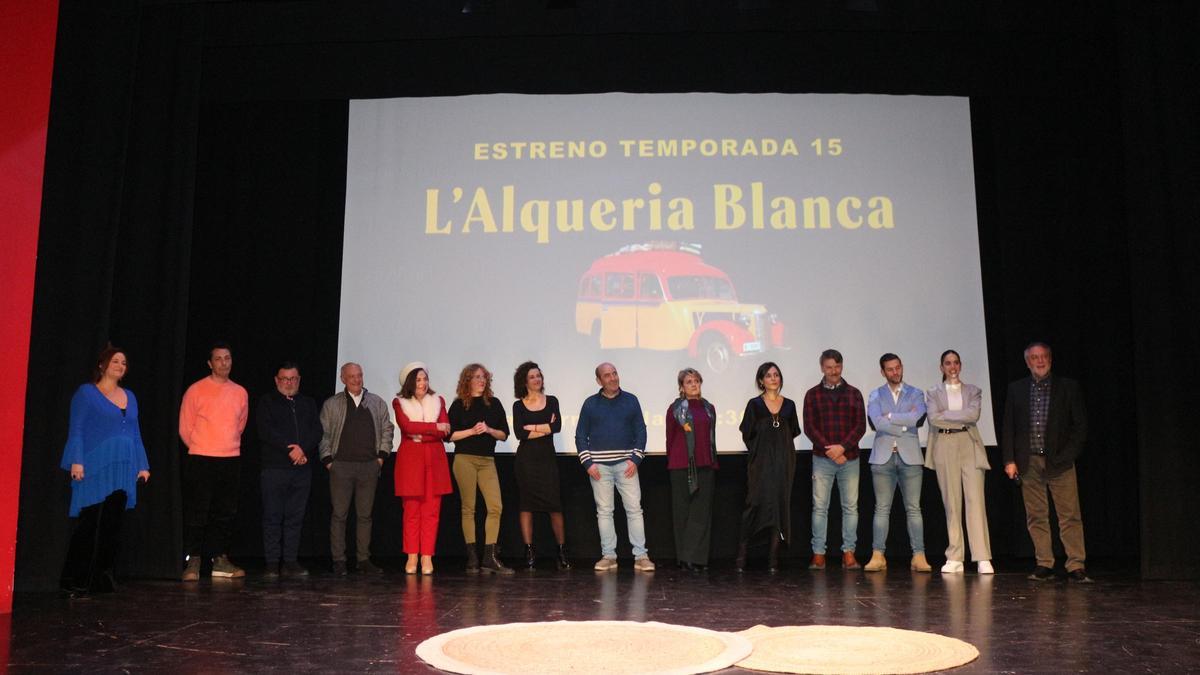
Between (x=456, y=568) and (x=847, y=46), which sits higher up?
(x=847, y=46)

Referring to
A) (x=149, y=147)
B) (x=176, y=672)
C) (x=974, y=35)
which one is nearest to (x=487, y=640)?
(x=176, y=672)

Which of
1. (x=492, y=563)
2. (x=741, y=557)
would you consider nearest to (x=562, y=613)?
(x=492, y=563)

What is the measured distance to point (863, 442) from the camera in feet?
21.4

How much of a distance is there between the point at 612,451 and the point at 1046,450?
255 cm

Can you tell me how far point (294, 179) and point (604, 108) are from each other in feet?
7.78

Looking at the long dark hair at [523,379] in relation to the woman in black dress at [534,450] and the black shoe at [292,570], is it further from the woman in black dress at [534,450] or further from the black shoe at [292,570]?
the black shoe at [292,570]

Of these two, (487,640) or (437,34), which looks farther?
(437,34)

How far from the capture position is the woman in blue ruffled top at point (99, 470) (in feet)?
16.1

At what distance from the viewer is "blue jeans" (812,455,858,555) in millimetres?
6148

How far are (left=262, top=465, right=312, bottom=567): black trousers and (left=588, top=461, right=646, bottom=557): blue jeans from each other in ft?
6.05

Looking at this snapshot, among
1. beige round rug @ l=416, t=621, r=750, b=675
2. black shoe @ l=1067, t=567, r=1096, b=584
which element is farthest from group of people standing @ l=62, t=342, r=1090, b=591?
beige round rug @ l=416, t=621, r=750, b=675

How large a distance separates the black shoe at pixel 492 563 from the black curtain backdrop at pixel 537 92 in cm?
78

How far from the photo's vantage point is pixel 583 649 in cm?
332

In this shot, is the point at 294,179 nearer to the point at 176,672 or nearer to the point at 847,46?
the point at 847,46
